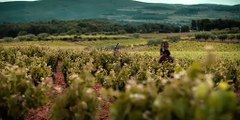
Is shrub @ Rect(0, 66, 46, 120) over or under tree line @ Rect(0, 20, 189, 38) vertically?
over

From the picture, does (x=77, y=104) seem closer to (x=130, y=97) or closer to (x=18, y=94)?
(x=18, y=94)

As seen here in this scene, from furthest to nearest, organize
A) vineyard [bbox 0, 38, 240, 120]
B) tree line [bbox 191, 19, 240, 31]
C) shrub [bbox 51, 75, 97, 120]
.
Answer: tree line [bbox 191, 19, 240, 31] → shrub [bbox 51, 75, 97, 120] → vineyard [bbox 0, 38, 240, 120]

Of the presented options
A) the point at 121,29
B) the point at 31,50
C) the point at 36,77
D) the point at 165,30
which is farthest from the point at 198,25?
the point at 36,77

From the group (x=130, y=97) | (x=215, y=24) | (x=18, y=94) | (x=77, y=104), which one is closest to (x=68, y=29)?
(x=215, y=24)

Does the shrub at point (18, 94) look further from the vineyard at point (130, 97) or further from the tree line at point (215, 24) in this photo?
the tree line at point (215, 24)

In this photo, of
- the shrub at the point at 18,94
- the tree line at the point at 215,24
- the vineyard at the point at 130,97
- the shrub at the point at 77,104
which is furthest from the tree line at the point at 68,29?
the shrub at the point at 77,104

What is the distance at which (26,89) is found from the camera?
11.8m

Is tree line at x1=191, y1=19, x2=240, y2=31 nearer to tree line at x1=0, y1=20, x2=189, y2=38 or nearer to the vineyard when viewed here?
tree line at x1=0, y1=20, x2=189, y2=38

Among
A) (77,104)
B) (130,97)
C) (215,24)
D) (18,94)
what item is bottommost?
(215,24)

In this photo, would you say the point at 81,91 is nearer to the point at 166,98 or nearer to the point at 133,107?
the point at 133,107

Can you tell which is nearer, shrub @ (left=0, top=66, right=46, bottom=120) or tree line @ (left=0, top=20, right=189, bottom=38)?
shrub @ (left=0, top=66, right=46, bottom=120)

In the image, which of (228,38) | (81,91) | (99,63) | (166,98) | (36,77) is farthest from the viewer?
(228,38)

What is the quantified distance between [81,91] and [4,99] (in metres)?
3.25

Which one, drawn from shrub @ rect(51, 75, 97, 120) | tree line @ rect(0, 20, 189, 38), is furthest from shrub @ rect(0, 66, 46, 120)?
tree line @ rect(0, 20, 189, 38)
